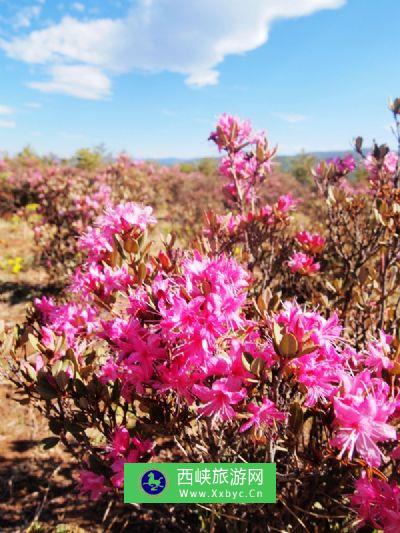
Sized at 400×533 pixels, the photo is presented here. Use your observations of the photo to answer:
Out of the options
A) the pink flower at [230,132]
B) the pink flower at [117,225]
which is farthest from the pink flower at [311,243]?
the pink flower at [117,225]

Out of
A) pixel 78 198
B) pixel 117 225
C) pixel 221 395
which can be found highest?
pixel 78 198

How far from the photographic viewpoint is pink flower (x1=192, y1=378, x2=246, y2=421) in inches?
51.8

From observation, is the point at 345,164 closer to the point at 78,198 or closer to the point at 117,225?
the point at 117,225

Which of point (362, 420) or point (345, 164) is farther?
point (345, 164)

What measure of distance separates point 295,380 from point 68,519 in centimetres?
232

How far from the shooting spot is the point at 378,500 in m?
1.40

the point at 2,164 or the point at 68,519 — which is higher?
the point at 2,164

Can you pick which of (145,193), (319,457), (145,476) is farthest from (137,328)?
(145,193)

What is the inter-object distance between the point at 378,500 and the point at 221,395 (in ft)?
2.29

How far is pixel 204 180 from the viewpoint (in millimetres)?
18000

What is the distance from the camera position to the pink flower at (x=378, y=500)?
1.34 meters

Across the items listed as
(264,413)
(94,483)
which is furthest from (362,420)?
(94,483)

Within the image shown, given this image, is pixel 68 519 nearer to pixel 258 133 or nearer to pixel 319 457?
pixel 319 457

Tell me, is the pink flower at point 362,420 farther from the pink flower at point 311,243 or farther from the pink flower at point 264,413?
the pink flower at point 311,243
